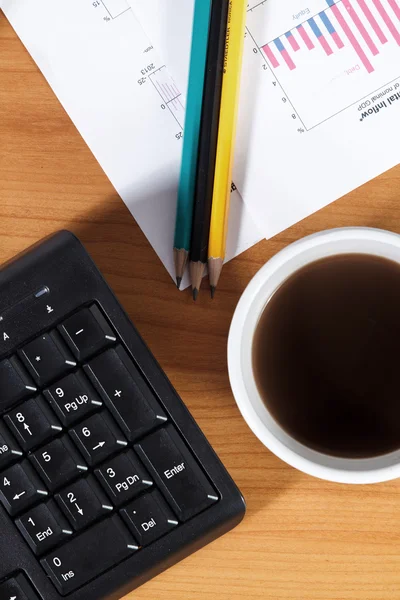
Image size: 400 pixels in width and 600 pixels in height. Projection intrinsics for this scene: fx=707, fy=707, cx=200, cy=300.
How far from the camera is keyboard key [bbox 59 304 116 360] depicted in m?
0.41

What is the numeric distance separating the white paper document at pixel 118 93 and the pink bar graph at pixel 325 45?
101 mm

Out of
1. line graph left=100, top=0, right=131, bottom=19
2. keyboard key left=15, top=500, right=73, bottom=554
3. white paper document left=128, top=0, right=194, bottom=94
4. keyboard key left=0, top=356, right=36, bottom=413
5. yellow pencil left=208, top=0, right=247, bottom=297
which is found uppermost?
line graph left=100, top=0, right=131, bottom=19

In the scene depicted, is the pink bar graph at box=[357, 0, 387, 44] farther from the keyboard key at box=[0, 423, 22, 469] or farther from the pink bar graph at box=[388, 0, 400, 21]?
the keyboard key at box=[0, 423, 22, 469]

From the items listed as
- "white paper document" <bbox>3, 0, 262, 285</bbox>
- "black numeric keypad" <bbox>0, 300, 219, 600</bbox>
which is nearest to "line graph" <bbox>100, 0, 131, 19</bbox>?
"white paper document" <bbox>3, 0, 262, 285</bbox>

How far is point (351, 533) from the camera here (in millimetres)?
484

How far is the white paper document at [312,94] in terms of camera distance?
0.48m

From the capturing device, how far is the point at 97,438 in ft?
1.35

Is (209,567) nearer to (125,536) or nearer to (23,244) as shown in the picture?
(125,536)

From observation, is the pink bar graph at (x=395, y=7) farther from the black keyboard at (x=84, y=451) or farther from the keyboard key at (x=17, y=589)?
the keyboard key at (x=17, y=589)

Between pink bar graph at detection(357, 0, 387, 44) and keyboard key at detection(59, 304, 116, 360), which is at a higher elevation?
pink bar graph at detection(357, 0, 387, 44)

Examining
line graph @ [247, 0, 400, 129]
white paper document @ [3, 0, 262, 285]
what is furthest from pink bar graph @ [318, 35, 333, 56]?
white paper document @ [3, 0, 262, 285]

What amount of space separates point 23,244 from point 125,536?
205 mm

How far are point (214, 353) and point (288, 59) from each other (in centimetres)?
21

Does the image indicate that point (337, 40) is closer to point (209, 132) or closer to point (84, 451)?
point (209, 132)
